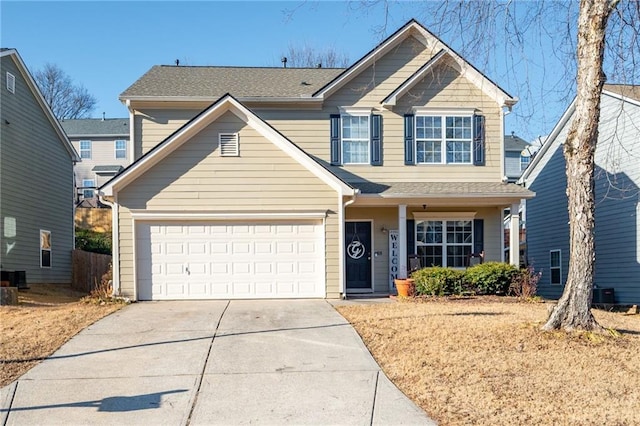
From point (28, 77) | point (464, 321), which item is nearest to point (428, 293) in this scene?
point (464, 321)

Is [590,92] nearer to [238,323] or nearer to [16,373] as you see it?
[238,323]

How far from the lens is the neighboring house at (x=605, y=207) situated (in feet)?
60.6

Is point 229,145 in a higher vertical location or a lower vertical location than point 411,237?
higher

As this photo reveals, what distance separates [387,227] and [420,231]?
1.03m

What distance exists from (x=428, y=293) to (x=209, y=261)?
218 inches

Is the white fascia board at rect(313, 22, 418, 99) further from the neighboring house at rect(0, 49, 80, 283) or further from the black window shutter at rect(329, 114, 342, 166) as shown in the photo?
the neighboring house at rect(0, 49, 80, 283)

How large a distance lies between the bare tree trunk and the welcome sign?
8.15 metres

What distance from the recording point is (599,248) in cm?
2052

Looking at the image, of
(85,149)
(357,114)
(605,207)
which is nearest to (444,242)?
(357,114)

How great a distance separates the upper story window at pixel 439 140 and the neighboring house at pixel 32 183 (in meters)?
12.6

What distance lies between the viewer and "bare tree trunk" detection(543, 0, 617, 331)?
31.2ft

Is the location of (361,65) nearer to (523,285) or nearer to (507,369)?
(523,285)

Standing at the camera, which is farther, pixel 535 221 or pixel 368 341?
pixel 535 221

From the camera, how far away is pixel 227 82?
1884 centimetres
